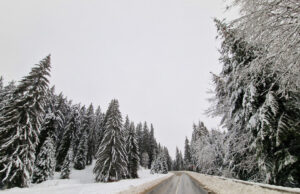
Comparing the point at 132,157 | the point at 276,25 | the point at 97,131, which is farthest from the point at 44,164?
the point at 97,131

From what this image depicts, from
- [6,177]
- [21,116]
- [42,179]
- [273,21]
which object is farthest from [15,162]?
[273,21]

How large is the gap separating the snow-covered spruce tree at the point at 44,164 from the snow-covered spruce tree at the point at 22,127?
9.37 m

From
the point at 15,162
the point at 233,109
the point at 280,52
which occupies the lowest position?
the point at 15,162

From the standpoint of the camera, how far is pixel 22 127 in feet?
56.3

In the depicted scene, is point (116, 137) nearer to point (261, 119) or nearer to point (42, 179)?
point (42, 179)

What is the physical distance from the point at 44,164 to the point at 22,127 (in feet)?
38.6

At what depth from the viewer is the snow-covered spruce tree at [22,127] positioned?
616 inches

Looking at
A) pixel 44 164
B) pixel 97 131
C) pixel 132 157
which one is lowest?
pixel 44 164

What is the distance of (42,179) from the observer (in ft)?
81.7

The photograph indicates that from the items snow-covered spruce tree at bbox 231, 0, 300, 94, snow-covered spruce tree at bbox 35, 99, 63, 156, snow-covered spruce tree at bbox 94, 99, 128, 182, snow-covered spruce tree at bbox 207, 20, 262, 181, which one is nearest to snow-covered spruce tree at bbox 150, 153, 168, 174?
snow-covered spruce tree at bbox 94, 99, 128, 182

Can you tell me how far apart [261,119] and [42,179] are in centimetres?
3122

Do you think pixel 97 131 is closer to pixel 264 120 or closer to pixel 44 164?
pixel 44 164

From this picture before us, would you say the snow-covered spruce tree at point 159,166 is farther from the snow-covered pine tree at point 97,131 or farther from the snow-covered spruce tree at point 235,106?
the snow-covered spruce tree at point 235,106

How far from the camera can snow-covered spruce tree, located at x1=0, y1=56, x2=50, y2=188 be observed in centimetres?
1565
